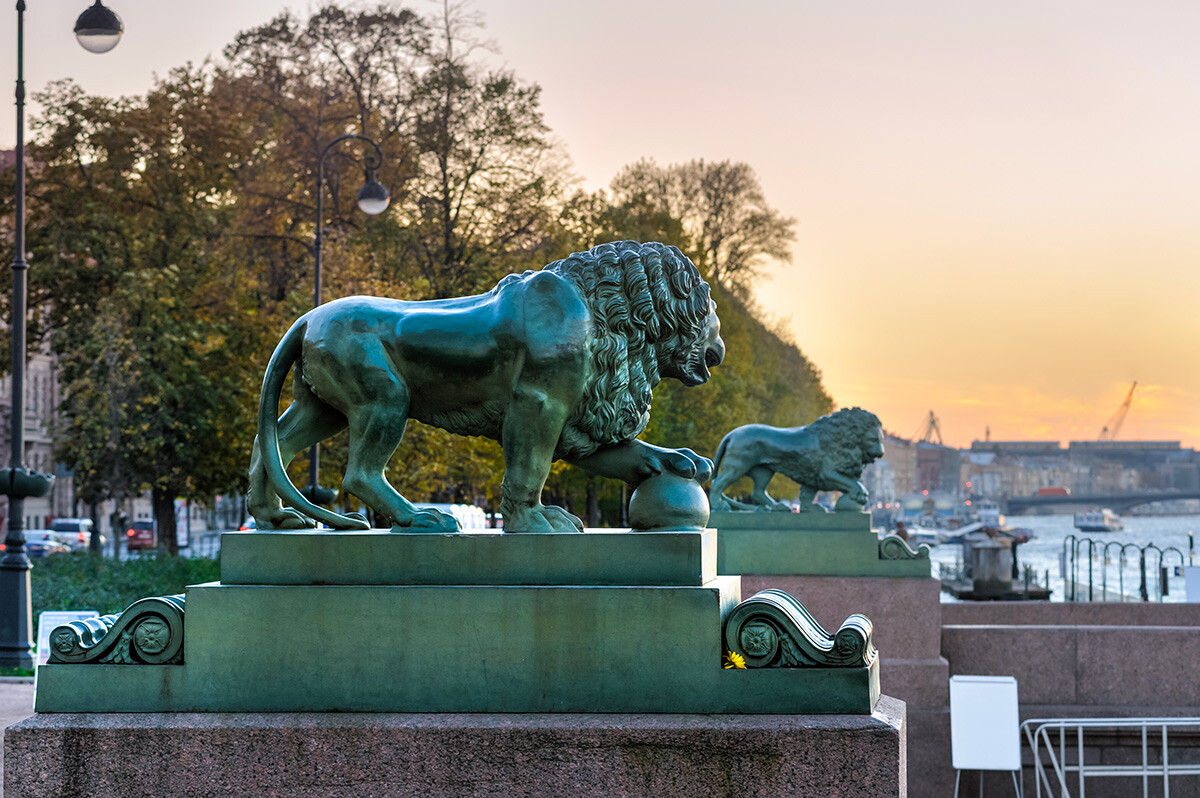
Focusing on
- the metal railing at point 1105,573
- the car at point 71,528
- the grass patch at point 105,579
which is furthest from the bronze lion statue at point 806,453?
the car at point 71,528

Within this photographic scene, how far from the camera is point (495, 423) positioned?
15.5 ft

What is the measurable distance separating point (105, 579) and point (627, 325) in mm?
19685

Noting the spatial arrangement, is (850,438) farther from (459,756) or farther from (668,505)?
(459,756)

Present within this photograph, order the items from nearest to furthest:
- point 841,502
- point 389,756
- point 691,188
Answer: point 389,756, point 841,502, point 691,188

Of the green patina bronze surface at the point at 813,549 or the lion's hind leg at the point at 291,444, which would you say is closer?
the lion's hind leg at the point at 291,444

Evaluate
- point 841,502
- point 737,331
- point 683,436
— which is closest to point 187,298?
point 683,436

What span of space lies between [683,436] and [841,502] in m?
27.4

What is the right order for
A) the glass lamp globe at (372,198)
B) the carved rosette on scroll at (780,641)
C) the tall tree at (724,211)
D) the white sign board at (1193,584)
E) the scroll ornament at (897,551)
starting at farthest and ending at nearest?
the tall tree at (724,211)
the glass lamp globe at (372,198)
the white sign board at (1193,584)
the scroll ornament at (897,551)
the carved rosette on scroll at (780,641)

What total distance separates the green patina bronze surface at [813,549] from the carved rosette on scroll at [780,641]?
7.04 metres

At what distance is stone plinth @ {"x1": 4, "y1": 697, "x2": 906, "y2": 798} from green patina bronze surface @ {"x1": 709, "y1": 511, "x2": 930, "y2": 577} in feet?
23.4

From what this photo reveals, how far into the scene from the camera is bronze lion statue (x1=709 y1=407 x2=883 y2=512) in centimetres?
1264

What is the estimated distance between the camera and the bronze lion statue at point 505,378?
4.59 meters

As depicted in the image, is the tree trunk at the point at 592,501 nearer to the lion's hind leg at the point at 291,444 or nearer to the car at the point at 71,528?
the car at the point at 71,528

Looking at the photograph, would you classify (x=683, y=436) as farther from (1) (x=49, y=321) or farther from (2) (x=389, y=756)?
(2) (x=389, y=756)
